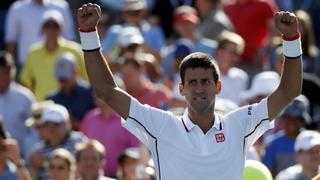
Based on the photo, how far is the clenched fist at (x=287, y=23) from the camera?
6281 millimetres

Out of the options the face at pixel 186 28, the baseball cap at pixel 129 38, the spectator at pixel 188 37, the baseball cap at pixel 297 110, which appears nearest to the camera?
the baseball cap at pixel 297 110

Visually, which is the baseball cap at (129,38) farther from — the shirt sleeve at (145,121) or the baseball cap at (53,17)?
the shirt sleeve at (145,121)

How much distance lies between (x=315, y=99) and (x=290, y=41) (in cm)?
631

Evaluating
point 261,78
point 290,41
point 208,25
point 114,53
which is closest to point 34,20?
point 114,53

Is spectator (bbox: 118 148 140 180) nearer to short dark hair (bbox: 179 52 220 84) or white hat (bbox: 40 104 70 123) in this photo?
white hat (bbox: 40 104 70 123)

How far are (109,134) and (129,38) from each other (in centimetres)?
219

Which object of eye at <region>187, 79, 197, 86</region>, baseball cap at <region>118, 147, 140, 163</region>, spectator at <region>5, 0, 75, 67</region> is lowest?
spectator at <region>5, 0, 75, 67</region>

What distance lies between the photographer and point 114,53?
13977mm

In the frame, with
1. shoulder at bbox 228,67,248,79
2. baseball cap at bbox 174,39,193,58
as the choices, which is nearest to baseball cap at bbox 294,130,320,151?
shoulder at bbox 228,67,248,79

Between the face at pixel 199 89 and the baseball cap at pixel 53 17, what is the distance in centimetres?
751

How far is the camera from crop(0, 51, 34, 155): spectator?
12384 mm

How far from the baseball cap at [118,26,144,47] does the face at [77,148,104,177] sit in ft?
10.3

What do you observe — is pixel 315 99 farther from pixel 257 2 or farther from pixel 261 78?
pixel 257 2

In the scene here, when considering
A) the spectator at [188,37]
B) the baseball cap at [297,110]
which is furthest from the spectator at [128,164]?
the spectator at [188,37]
